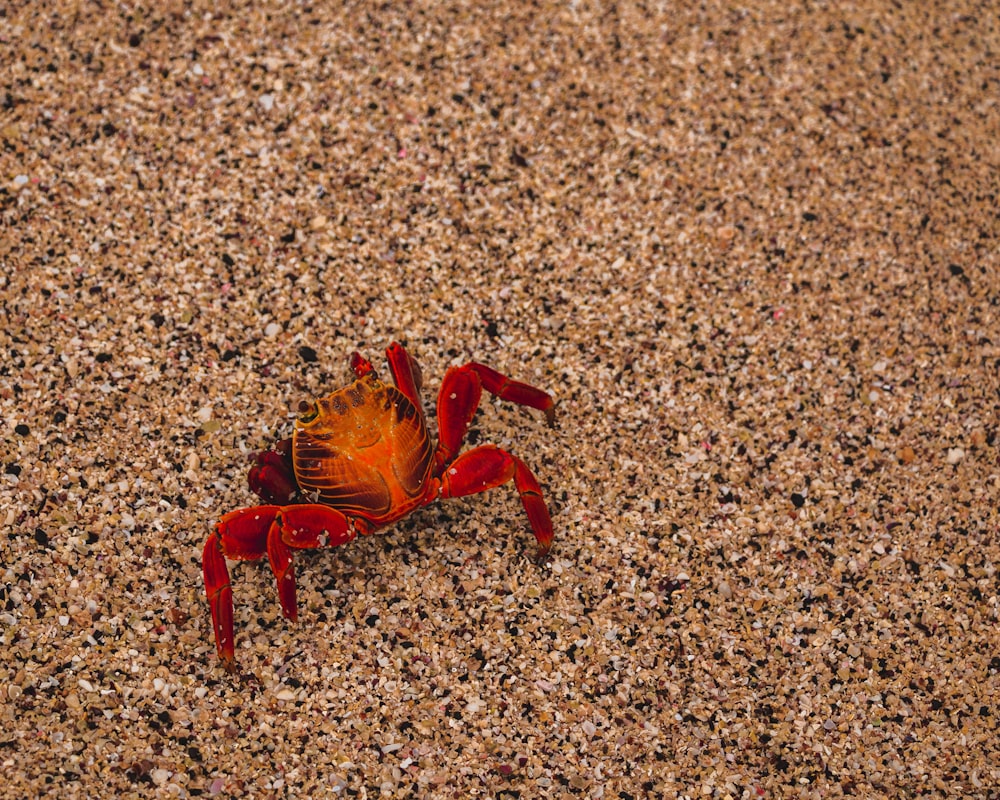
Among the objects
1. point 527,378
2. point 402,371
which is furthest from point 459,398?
point 527,378

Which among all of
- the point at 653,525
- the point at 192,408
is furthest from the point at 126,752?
the point at 653,525

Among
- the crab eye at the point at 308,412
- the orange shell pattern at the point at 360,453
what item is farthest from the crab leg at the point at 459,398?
the crab eye at the point at 308,412

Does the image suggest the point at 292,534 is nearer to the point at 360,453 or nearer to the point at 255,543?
the point at 255,543

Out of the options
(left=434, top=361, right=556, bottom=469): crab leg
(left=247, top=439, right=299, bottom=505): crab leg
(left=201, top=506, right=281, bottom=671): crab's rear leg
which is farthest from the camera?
(left=434, top=361, right=556, bottom=469): crab leg

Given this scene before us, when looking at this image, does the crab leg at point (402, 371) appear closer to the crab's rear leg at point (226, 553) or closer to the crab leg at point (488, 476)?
the crab leg at point (488, 476)

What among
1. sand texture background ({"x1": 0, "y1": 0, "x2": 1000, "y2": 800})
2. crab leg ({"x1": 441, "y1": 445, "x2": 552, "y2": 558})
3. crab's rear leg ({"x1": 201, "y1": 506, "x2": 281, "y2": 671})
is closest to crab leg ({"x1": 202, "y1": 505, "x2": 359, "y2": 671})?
crab's rear leg ({"x1": 201, "y1": 506, "x2": 281, "y2": 671})

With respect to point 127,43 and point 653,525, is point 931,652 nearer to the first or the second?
point 653,525

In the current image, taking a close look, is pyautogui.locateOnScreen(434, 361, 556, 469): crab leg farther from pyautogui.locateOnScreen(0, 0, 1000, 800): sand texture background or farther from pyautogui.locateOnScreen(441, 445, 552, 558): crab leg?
pyautogui.locateOnScreen(0, 0, 1000, 800): sand texture background

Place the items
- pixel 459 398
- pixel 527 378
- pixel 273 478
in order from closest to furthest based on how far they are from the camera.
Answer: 1. pixel 273 478
2. pixel 459 398
3. pixel 527 378
